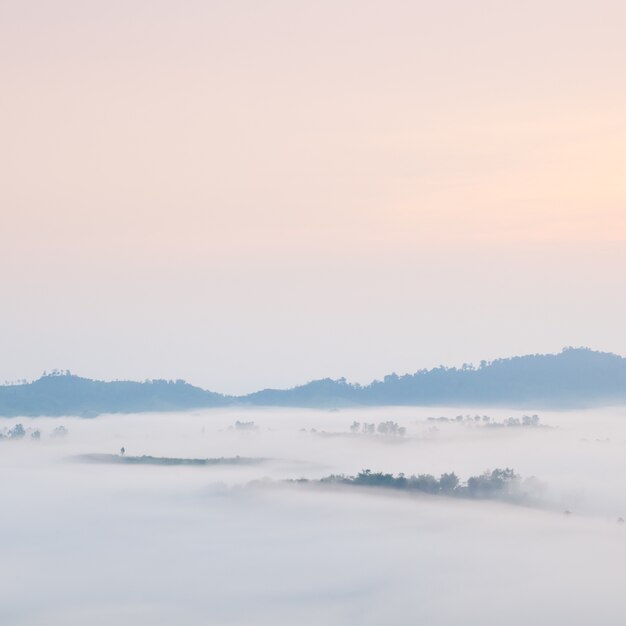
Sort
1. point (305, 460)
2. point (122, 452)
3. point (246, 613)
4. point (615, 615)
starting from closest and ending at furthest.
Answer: point (615, 615)
point (246, 613)
point (305, 460)
point (122, 452)

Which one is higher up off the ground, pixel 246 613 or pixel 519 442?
pixel 519 442

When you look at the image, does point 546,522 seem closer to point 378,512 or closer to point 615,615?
point 378,512

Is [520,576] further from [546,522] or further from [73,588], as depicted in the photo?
[73,588]

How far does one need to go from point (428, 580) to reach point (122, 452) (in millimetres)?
101918

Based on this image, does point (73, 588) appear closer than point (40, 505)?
Yes

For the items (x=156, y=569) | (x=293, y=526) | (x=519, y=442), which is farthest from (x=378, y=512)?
(x=519, y=442)

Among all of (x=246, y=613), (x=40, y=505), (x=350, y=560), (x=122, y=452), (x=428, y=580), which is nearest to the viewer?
(x=246, y=613)

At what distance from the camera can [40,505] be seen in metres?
160

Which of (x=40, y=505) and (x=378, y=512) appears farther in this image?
(x=40, y=505)

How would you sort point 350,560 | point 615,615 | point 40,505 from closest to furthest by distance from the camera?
point 615,615
point 350,560
point 40,505

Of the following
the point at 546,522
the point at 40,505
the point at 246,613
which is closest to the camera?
the point at 246,613

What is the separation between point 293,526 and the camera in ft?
426

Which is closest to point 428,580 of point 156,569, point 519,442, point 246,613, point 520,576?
point 520,576

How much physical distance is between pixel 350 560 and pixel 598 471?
61890 mm
